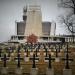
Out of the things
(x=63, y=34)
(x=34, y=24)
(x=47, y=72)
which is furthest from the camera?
(x=34, y=24)

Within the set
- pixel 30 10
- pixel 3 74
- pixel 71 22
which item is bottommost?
pixel 3 74

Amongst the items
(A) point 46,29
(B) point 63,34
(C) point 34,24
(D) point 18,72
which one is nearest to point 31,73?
(D) point 18,72

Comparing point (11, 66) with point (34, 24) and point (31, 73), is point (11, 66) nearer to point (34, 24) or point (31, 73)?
point (31, 73)

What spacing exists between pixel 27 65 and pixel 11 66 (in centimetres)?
90

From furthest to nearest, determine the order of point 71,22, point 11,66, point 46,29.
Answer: point 46,29 → point 71,22 → point 11,66

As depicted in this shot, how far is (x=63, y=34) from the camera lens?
256ft

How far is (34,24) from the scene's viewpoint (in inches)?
3334

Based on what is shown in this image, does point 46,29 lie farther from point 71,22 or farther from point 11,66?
point 11,66

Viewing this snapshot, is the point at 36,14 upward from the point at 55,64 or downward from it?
upward

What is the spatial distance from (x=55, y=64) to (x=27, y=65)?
62.0 inches

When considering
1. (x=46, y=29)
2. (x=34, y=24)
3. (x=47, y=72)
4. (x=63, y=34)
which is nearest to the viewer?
(x=47, y=72)

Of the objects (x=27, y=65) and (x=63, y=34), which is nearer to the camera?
(x=27, y=65)

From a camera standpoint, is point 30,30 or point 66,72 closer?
point 66,72

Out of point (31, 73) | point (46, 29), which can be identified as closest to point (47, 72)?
point (31, 73)
